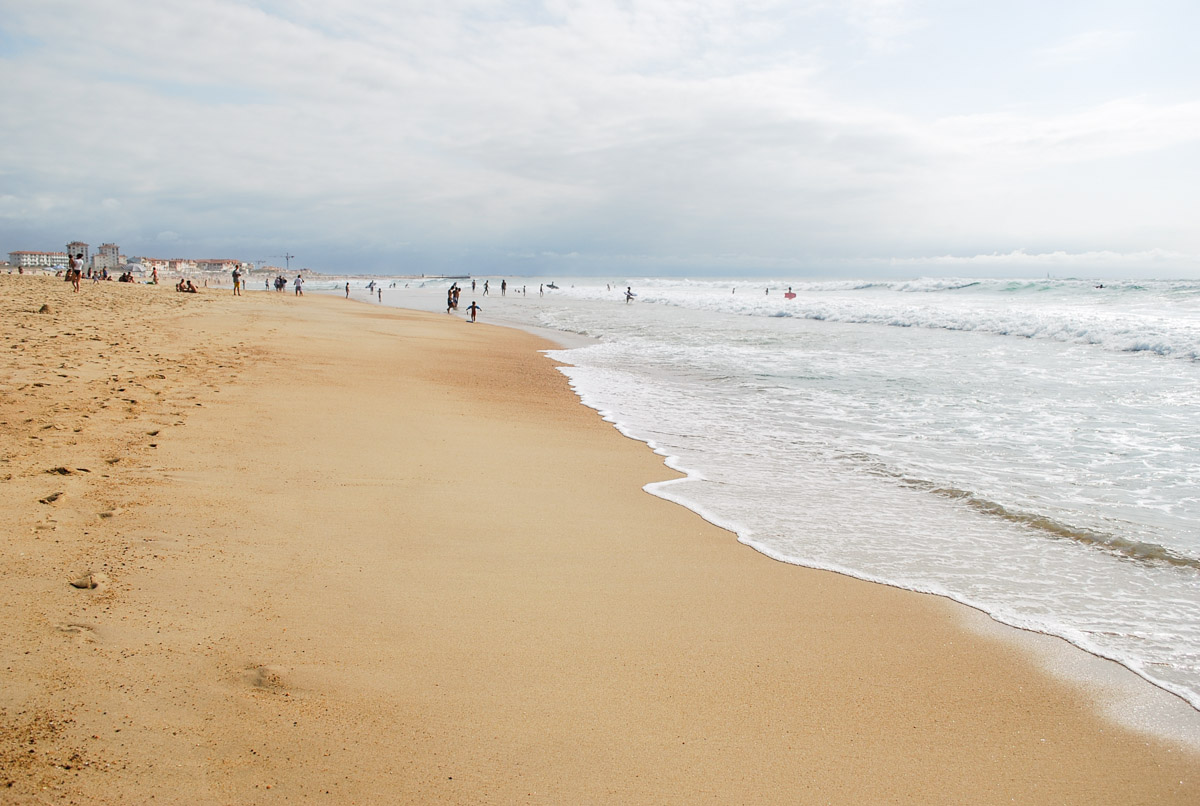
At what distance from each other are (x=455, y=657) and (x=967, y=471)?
A: 5.76 m

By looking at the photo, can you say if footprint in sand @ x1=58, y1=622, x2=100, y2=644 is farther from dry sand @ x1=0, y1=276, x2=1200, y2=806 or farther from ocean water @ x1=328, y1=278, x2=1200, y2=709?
ocean water @ x1=328, y1=278, x2=1200, y2=709

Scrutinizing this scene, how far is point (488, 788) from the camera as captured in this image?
A: 7.60 ft

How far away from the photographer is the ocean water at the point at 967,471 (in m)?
4.24

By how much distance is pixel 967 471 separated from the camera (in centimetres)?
690

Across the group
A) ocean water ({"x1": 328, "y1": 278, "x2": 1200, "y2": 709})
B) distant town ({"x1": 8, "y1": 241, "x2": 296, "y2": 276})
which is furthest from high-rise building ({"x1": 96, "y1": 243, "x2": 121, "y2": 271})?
ocean water ({"x1": 328, "y1": 278, "x2": 1200, "y2": 709})

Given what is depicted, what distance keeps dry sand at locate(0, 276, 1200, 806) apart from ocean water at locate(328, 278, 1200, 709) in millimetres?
611

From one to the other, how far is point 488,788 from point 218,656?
1.36m

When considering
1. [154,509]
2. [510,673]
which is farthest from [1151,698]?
[154,509]

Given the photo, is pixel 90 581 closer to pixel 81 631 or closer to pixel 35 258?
pixel 81 631

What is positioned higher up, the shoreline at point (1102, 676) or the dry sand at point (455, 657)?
the dry sand at point (455, 657)

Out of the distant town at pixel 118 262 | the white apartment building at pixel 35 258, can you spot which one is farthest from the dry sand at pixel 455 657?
the white apartment building at pixel 35 258

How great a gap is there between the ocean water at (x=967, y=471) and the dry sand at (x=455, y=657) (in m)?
0.61

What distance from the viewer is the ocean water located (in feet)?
13.9

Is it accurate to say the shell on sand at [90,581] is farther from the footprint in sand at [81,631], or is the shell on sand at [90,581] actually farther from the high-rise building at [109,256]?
the high-rise building at [109,256]
